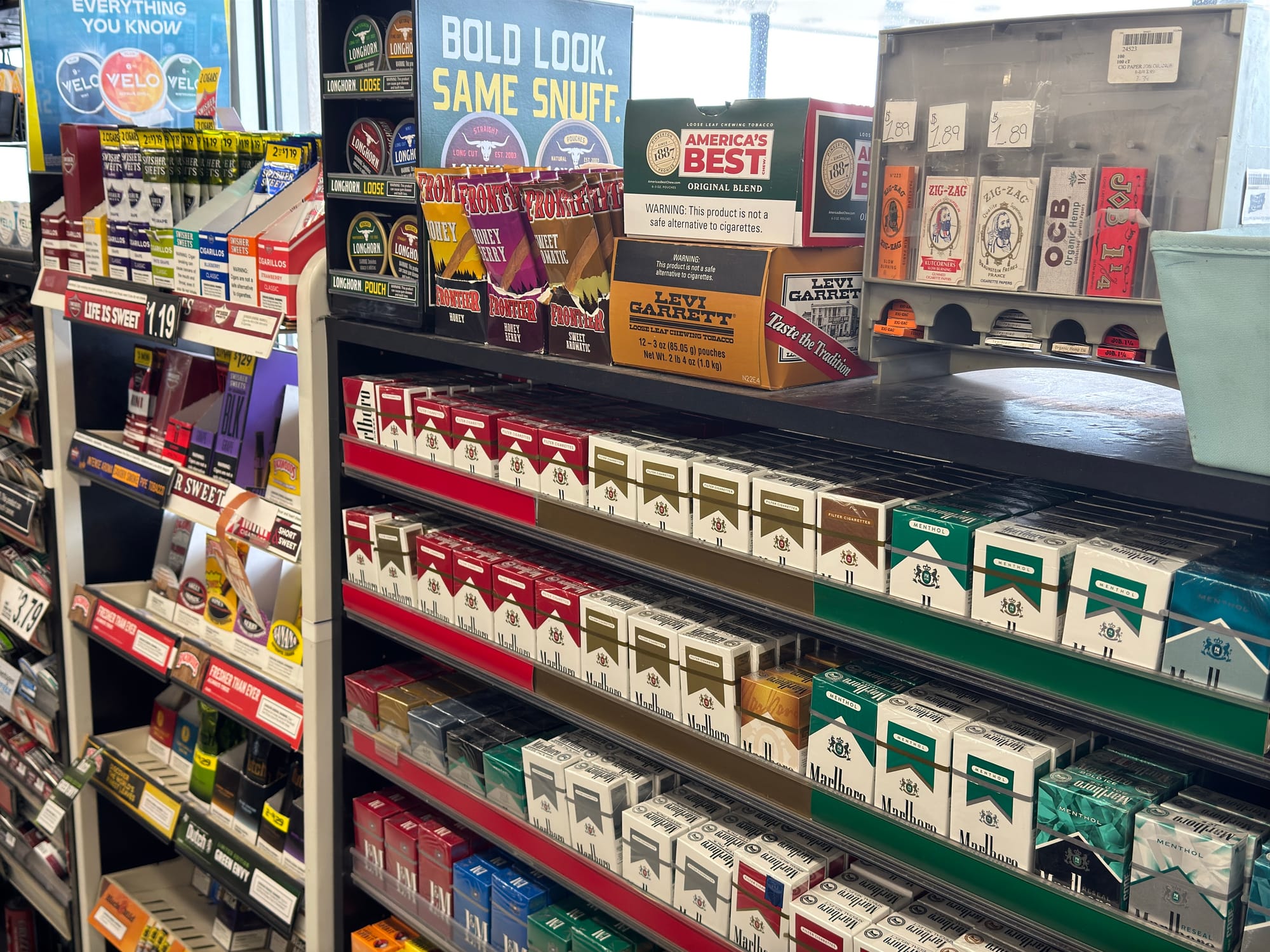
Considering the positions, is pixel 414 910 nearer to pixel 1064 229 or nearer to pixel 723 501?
pixel 723 501

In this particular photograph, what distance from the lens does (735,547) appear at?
1.65 meters

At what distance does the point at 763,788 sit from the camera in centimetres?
168

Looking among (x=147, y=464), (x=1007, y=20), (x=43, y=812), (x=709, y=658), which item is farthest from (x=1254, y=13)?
(x=43, y=812)

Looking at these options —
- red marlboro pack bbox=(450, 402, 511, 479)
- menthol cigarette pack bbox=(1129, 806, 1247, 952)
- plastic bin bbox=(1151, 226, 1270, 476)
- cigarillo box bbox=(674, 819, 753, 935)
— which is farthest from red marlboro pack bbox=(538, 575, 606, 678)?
plastic bin bbox=(1151, 226, 1270, 476)

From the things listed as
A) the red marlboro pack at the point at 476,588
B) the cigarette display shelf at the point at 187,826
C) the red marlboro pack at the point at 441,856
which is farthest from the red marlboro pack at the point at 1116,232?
the cigarette display shelf at the point at 187,826

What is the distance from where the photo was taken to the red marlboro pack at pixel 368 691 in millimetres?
2418

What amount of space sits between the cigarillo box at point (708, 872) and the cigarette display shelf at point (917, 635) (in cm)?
38

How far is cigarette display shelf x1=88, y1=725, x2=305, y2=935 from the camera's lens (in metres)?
2.68

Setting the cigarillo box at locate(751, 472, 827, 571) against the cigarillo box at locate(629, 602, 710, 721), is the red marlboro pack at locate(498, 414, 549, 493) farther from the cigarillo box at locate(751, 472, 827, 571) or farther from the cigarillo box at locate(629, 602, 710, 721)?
the cigarillo box at locate(751, 472, 827, 571)

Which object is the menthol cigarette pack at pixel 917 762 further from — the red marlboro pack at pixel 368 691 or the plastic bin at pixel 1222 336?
the red marlboro pack at pixel 368 691

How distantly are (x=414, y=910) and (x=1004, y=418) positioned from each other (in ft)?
5.47

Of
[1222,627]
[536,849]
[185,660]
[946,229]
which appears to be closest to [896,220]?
[946,229]

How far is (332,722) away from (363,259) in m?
1.04

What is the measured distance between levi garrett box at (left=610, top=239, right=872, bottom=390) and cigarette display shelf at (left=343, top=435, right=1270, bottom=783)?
0.90 feet
